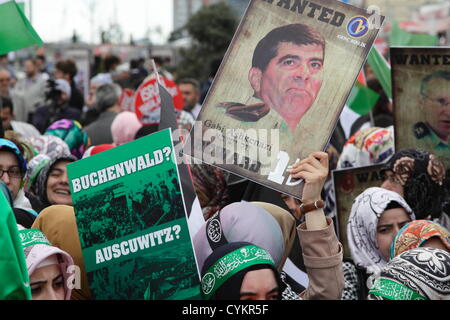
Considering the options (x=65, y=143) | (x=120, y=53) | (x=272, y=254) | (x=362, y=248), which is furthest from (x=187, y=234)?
(x=120, y=53)

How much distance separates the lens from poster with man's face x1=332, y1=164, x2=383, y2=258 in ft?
16.2

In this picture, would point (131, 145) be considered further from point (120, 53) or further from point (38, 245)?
point (120, 53)

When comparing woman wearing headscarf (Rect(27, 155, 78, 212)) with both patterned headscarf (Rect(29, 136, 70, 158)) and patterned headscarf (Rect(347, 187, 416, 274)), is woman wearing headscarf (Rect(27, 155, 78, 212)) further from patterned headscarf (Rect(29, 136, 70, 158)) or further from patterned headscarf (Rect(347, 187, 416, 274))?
patterned headscarf (Rect(347, 187, 416, 274))

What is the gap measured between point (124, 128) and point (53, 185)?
2.70 metres

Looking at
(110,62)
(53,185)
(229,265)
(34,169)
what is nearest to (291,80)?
(229,265)

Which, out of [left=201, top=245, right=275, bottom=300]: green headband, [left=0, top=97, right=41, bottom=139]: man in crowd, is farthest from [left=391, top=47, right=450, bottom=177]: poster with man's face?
[left=0, top=97, right=41, bottom=139]: man in crowd

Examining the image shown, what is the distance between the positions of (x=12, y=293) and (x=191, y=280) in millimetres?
587

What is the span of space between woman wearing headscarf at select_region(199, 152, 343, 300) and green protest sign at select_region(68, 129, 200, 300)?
0.25m

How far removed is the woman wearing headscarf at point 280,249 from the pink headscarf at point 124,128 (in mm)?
4158

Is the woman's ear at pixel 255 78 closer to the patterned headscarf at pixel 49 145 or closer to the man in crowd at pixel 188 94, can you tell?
the patterned headscarf at pixel 49 145

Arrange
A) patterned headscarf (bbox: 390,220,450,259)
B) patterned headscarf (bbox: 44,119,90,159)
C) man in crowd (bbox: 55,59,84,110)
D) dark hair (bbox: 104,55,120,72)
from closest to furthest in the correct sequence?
patterned headscarf (bbox: 390,220,450,259), patterned headscarf (bbox: 44,119,90,159), man in crowd (bbox: 55,59,84,110), dark hair (bbox: 104,55,120,72)

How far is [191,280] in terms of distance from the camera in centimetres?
268

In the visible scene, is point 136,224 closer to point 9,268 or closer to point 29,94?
point 9,268

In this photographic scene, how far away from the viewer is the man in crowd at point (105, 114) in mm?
8055
